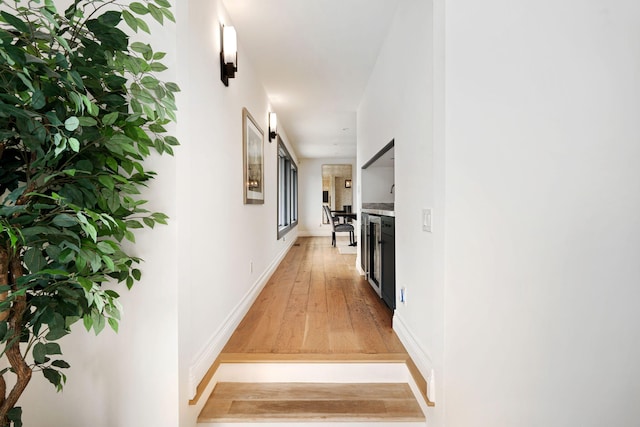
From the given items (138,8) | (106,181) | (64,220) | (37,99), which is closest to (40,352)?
(64,220)

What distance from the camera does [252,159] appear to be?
2863 mm

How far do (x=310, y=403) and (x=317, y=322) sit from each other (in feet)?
2.48

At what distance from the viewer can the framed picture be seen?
8.52 feet

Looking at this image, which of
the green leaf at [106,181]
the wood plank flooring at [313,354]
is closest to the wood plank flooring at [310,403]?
the wood plank flooring at [313,354]

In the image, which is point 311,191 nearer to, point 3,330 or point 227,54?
point 227,54

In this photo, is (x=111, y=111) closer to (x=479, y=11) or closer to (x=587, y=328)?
(x=479, y=11)

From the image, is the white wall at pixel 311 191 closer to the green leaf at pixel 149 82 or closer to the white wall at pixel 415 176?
the white wall at pixel 415 176

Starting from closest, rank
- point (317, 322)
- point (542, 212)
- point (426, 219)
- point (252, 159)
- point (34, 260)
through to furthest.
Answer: point (34, 260)
point (542, 212)
point (426, 219)
point (317, 322)
point (252, 159)

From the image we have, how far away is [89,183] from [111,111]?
0.80 ft

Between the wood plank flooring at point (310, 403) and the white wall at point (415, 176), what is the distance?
208 millimetres

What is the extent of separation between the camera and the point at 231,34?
79.7 inches

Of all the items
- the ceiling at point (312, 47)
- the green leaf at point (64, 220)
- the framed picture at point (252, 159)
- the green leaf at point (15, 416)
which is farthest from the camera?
the framed picture at point (252, 159)

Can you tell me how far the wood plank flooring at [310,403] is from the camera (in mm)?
1494

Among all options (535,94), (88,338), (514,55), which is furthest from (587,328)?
(88,338)
